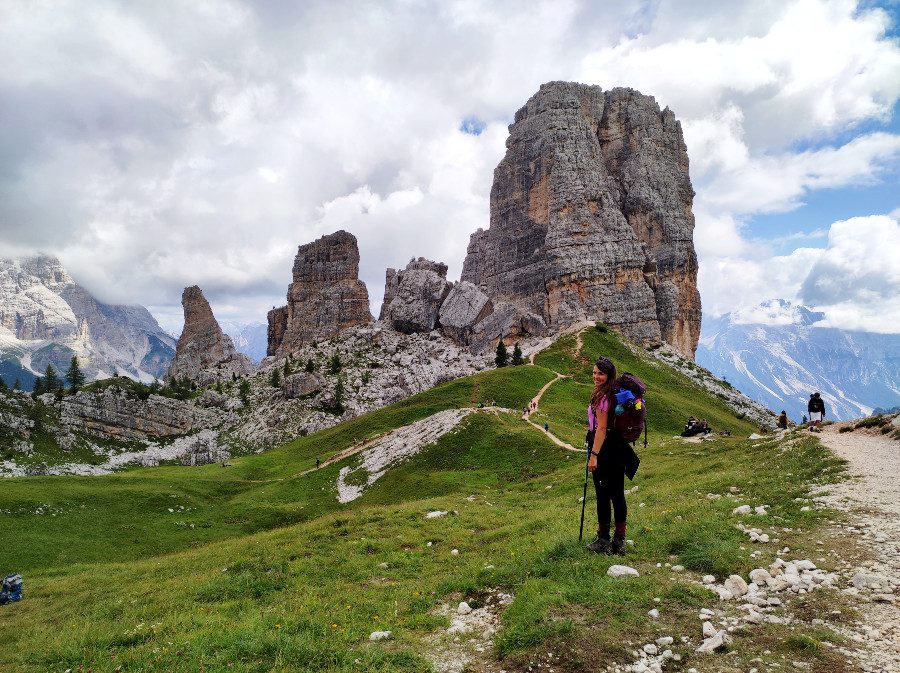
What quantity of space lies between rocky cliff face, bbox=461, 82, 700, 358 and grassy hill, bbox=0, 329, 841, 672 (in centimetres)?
10429

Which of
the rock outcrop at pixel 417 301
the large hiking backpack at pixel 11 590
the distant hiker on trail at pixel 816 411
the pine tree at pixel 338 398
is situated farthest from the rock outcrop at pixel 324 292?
the distant hiker on trail at pixel 816 411

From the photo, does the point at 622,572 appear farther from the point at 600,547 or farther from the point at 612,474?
the point at 612,474

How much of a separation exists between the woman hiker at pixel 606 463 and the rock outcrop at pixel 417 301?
130548mm

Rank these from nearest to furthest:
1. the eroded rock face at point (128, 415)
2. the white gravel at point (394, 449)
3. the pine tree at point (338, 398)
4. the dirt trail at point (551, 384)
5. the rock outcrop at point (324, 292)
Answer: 1. the dirt trail at point (551, 384)
2. the white gravel at point (394, 449)
3. the eroded rock face at point (128, 415)
4. the pine tree at point (338, 398)
5. the rock outcrop at point (324, 292)

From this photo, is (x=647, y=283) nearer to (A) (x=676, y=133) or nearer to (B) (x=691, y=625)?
(A) (x=676, y=133)

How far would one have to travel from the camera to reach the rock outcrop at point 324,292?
562 feet

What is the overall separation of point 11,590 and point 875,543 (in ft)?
97.8

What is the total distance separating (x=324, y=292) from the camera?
17462cm

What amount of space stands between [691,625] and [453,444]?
127 feet

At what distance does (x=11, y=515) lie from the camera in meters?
33.1

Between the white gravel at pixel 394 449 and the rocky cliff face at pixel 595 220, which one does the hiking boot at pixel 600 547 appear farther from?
the rocky cliff face at pixel 595 220

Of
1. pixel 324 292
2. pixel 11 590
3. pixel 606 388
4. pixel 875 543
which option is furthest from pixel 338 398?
pixel 875 543

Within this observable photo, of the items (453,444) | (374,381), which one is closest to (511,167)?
(374,381)

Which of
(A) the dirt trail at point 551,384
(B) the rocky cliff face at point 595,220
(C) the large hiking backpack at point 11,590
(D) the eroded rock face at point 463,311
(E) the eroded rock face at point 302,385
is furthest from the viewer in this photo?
(D) the eroded rock face at point 463,311
